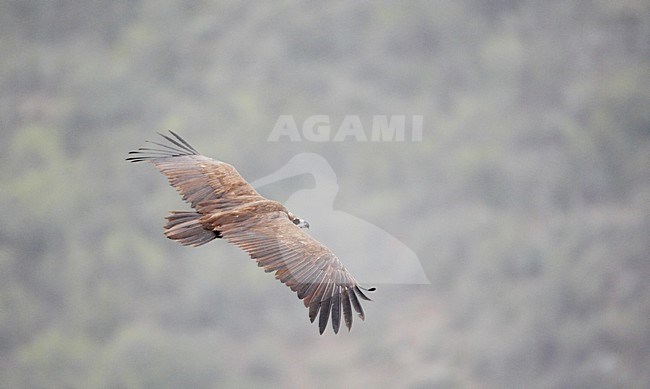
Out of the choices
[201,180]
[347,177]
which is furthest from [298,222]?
[347,177]

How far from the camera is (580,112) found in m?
62.6

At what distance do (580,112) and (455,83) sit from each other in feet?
23.7

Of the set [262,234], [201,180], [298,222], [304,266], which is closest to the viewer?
[304,266]

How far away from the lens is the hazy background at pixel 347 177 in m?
A: 53.8

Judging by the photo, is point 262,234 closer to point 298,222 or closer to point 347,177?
point 298,222

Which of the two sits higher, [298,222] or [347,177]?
[347,177]

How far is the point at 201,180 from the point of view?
13.2 metres

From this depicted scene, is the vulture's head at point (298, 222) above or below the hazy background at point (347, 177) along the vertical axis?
below

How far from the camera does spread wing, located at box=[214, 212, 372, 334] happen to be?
36.8ft

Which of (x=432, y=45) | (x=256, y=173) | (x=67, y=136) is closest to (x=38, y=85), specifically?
(x=67, y=136)

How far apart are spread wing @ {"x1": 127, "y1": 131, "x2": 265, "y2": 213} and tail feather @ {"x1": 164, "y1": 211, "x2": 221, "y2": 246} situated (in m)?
0.32

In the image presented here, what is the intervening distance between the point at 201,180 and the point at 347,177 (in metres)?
46.3

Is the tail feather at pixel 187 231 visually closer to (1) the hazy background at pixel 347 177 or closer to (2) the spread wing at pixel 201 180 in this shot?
(2) the spread wing at pixel 201 180

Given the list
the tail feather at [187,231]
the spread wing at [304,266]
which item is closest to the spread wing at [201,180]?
the tail feather at [187,231]
